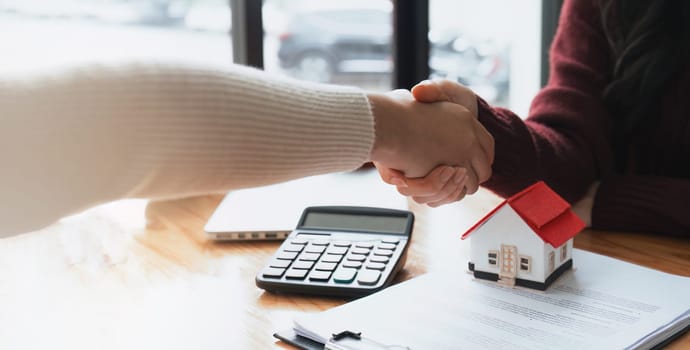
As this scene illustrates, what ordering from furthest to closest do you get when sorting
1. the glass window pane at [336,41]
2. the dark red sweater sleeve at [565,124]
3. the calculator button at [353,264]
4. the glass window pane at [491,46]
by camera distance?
the glass window pane at [491,46], the glass window pane at [336,41], the dark red sweater sleeve at [565,124], the calculator button at [353,264]

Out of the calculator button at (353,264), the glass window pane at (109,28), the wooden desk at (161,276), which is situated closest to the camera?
the wooden desk at (161,276)

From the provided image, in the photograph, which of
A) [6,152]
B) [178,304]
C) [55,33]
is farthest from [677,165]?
[55,33]

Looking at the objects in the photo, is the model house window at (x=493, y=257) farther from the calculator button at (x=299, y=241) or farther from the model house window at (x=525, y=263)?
the calculator button at (x=299, y=241)

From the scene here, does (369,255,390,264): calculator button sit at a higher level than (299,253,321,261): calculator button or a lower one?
lower

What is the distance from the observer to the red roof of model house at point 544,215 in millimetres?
693

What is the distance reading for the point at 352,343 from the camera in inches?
22.5

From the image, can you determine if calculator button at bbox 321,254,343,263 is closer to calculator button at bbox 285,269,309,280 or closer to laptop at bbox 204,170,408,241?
calculator button at bbox 285,269,309,280

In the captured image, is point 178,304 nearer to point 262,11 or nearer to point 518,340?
point 518,340

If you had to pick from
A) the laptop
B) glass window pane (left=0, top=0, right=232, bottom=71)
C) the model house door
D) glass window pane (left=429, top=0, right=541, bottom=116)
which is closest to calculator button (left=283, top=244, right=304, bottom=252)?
the laptop

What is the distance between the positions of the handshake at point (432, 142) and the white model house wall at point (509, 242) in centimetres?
8

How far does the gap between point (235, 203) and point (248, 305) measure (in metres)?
0.33

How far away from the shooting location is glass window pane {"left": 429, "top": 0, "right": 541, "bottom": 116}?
6.12 ft

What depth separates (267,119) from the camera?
0.57 metres

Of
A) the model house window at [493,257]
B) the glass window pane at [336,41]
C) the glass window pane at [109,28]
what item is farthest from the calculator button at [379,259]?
the glass window pane at [336,41]
